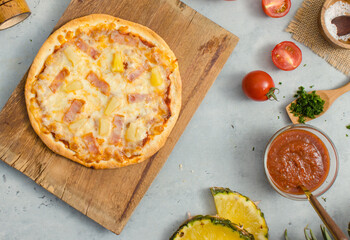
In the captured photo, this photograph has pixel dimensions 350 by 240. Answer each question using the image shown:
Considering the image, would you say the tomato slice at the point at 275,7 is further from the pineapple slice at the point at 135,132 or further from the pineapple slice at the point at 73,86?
the pineapple slice at the point at 73,86

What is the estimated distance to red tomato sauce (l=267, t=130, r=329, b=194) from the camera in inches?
144

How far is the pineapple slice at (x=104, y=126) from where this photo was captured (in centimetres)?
352

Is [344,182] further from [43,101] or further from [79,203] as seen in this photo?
[43,101]

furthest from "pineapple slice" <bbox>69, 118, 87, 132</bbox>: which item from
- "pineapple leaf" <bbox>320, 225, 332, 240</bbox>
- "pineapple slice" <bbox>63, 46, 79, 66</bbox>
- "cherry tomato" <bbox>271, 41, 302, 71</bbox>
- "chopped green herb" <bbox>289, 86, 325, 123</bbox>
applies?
"pineapple leaf" <bbox>320, 225, 332, 240</bbox>

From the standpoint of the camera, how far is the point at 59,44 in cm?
361

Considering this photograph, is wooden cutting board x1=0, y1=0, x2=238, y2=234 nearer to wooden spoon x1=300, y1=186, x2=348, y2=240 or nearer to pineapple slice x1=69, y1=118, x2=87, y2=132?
pineapple slice x1=69, y1=118, x2=87, y2=132

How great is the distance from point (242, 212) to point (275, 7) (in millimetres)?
2374

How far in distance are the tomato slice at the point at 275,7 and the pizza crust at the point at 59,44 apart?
1.26m

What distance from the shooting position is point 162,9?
12.3ft

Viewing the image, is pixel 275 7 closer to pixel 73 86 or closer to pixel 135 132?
pixel 135 132

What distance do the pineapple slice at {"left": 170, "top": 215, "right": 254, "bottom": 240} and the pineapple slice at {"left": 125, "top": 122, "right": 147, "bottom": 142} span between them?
111cm

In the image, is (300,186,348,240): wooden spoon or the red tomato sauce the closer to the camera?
(300,186,348,240): wooden spoon

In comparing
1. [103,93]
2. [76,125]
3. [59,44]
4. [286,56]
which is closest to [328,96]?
[286,56]

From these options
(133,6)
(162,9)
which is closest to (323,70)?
(162,9)
